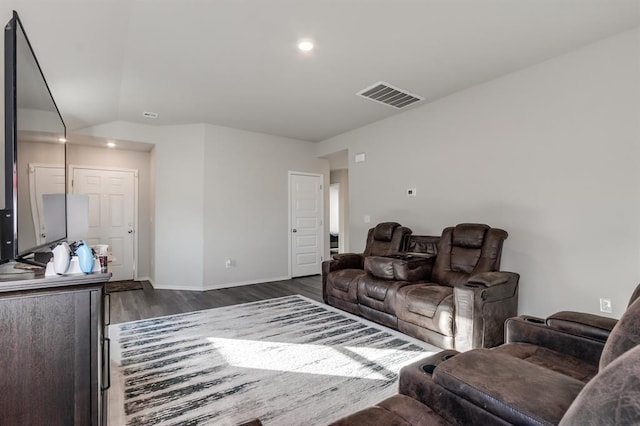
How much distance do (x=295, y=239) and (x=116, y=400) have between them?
4.16m

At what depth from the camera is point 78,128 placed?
15.0 feet

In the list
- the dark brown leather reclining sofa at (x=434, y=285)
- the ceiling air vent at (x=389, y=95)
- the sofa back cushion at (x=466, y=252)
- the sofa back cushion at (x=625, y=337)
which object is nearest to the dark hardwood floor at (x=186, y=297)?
the dark brown leather reclining sofa at (x=434, y=285)

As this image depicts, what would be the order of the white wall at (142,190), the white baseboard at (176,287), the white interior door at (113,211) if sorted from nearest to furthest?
1. the white baseboard at (176,287)
2. the white interior door at (113,211)
3. the white wall at (142,190)

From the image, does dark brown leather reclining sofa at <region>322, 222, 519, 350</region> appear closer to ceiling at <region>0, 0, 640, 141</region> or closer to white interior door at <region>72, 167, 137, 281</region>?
ceiling at <region>0, 0, 640, 141</region>

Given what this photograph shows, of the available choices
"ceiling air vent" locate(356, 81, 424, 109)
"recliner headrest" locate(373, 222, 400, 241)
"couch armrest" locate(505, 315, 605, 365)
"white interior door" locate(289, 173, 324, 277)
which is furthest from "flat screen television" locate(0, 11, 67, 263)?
"white interior door" locate(289, 173, 324, 277)

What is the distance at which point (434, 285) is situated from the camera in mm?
3059

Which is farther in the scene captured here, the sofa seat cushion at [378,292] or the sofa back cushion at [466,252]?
the sofa seat cushion at [378,292]

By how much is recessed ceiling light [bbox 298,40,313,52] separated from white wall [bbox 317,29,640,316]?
2.05 metres

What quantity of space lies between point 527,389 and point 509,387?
5 cm

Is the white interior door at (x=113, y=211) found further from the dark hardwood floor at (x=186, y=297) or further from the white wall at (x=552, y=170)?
the white wall at (x=552, y=170)

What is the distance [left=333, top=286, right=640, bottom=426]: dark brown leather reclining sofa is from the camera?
21.7 inches

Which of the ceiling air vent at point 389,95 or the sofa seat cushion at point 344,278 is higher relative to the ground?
the ceiling air vent at point 389,95

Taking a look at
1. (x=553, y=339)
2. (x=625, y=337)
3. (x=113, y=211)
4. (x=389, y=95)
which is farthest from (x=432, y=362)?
(x=113, y=211)

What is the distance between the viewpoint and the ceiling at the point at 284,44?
7.27ft
